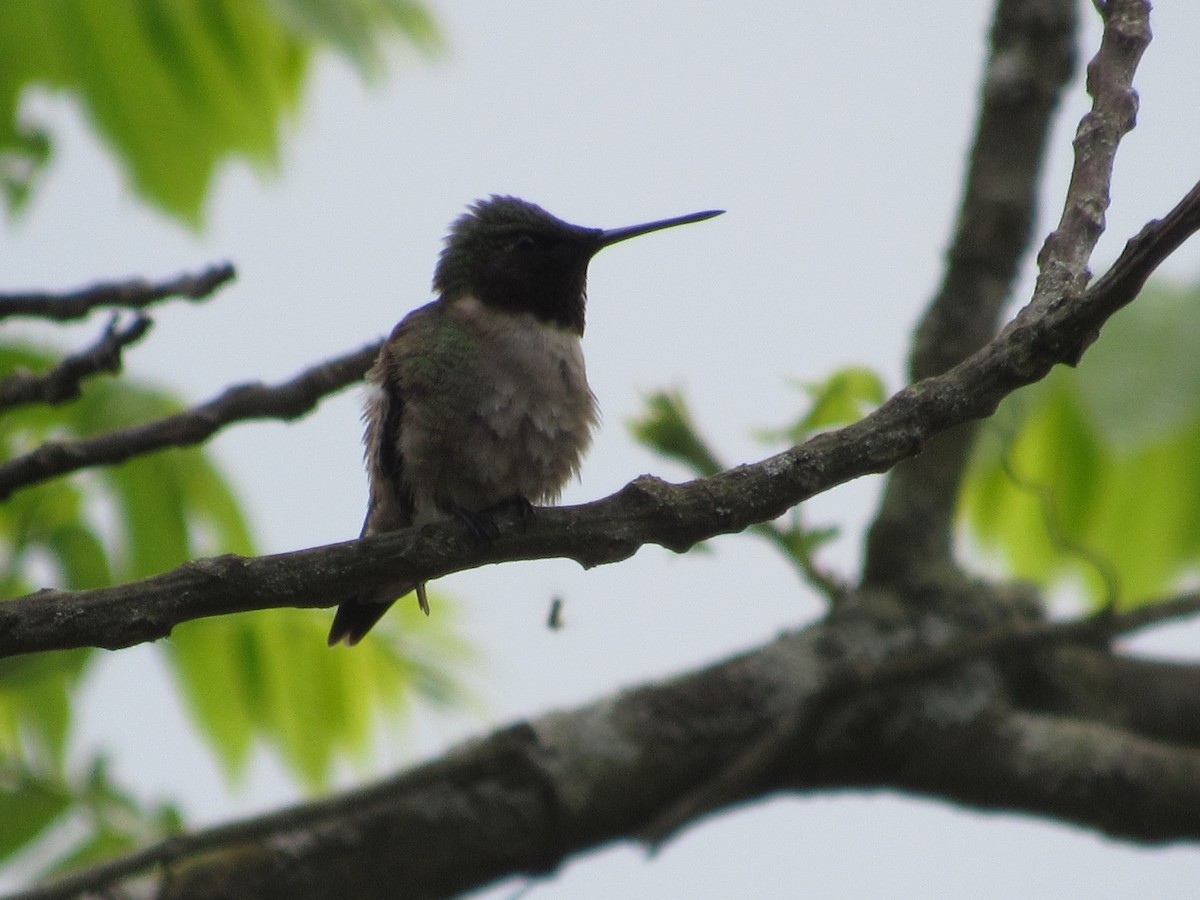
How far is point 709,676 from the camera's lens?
17.8ft

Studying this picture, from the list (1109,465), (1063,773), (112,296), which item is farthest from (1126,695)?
(112,296)

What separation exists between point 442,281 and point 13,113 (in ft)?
6.92

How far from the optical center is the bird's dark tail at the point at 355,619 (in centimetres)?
538

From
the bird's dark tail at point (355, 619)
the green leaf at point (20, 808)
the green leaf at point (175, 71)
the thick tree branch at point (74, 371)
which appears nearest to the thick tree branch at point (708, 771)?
the green leaf at point (20, 808)

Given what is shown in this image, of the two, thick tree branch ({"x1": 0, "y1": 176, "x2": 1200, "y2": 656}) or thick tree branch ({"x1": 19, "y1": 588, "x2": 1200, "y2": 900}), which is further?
thick tree branch ({"x1": 19, "y1": 588, "x2": 1200, "y2": 900})

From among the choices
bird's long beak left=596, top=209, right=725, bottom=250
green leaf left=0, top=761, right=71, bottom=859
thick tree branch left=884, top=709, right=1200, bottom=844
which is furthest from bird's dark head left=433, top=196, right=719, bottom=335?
green leaf left=0, top=761, right=71, bottom=859

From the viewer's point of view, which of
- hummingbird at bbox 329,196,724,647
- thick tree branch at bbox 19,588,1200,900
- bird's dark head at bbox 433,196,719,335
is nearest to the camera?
thick tree branch at bbox 19,588,1200,900

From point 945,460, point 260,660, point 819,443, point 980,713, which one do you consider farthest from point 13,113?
point 980,713

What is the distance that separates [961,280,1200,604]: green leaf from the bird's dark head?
1976mm

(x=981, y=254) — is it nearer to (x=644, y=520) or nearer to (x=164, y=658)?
(x=644, y=520)

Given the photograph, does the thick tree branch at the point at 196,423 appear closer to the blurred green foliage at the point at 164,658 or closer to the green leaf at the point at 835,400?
the blurred green foliage at the point at 164,658

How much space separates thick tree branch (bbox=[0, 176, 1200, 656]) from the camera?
3004mm

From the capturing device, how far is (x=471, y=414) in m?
5.25

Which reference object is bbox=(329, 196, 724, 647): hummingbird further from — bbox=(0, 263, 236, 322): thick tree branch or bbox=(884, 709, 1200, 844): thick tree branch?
bbox=(884, 709, 1200, 844): thick tree branch
